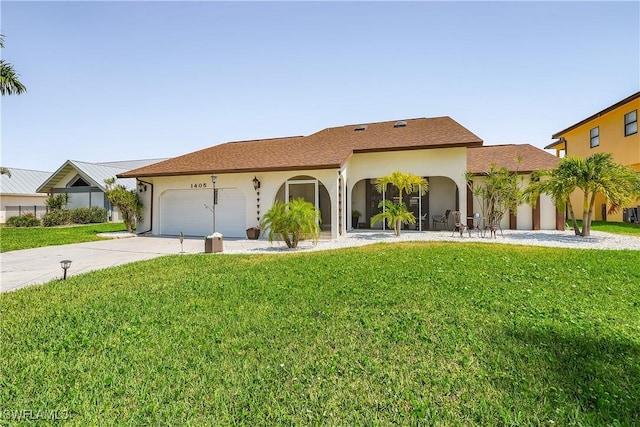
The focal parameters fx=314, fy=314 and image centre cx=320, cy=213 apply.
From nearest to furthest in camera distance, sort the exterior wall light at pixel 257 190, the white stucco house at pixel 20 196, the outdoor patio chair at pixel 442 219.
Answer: the exterior wall light at pixel 257 190, the outdoor patio chair at pixel 442 219, the white stucco house at pixel 20 196

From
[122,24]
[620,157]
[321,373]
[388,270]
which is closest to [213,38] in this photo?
[122,24]

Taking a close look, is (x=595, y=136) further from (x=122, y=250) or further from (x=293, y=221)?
(x=122, y=250)

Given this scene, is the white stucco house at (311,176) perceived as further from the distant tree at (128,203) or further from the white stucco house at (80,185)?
the white stucco house at (80,185)

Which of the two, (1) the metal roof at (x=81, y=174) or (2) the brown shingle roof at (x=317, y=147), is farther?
(1) the metal roof at (x=81, y=174)

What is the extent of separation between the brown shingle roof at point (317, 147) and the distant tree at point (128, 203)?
103cm

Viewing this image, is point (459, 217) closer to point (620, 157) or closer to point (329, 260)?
point (329, 260)

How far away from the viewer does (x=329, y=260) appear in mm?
8812

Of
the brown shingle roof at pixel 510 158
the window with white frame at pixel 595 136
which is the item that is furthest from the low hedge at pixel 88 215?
the window with white frame at pixel 595 136

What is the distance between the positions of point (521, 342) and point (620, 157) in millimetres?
23710

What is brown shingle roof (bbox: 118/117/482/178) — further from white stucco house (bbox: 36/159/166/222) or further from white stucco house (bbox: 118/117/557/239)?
white stucco house (bbox: 36/159/166/222)

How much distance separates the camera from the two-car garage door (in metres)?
16.2

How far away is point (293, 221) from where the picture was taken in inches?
454

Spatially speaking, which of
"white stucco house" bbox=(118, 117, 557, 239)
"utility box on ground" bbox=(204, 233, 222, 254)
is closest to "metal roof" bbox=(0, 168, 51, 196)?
"white stucco house" bbox=(118, 117, 557, 239)

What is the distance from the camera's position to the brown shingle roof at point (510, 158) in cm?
1719
